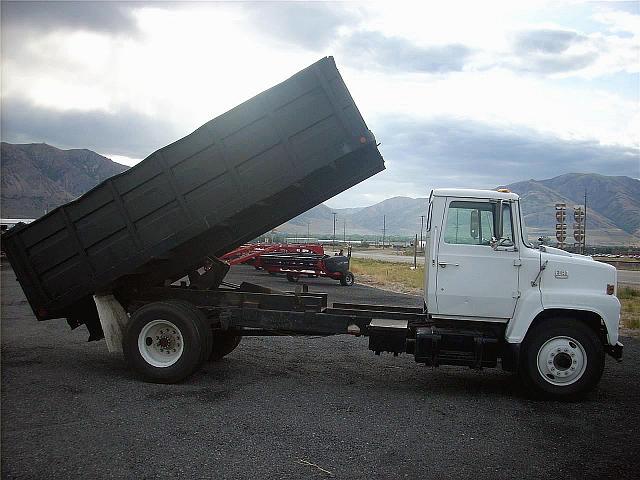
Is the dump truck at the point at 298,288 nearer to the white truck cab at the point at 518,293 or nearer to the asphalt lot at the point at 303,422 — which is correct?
the white truck cab at the point at 518,293

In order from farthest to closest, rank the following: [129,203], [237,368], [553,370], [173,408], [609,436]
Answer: [237,368]
[129,203]
[553,370]
[173,408]
[609,436]

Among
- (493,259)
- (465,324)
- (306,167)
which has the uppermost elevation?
(306,167)

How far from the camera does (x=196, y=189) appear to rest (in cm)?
716

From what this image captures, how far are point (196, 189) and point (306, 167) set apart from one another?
1457 millimetres

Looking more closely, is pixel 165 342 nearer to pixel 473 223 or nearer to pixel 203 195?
pixel 203 195

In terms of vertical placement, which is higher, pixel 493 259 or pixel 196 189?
pixel 196 189

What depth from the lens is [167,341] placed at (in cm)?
743

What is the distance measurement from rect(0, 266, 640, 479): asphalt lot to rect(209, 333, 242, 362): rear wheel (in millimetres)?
141

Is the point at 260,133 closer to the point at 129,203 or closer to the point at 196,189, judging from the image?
the point at 196,189

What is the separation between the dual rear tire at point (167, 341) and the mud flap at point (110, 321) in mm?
361

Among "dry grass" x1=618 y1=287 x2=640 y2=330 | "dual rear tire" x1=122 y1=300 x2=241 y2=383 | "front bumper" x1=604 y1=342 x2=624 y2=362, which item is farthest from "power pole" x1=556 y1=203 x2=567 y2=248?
"dual rear tire" x1=122 y1=300 x2=241 y2=383

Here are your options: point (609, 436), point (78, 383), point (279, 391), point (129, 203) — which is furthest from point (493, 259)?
point (78, 383)

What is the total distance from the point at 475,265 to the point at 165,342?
4.16 m

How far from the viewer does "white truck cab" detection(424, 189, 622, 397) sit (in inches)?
264
